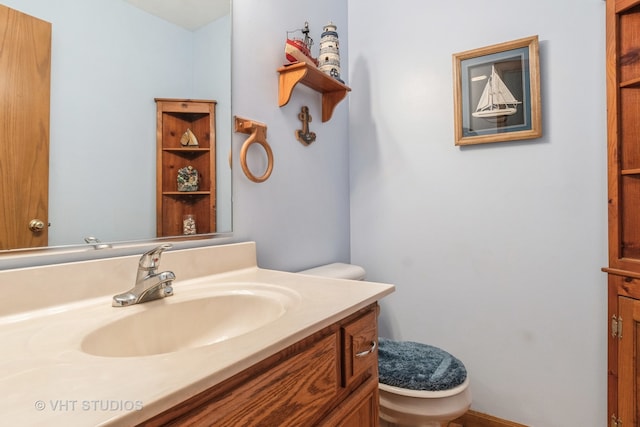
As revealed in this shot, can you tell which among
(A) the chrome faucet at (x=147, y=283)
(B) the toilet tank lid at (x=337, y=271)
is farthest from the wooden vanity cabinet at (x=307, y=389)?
(B) the toilet tank lid at (x=337, y=271)

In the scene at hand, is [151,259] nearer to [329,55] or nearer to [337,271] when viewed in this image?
[337,271]

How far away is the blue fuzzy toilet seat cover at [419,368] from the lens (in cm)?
116

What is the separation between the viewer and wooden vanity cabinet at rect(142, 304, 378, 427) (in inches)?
18.9

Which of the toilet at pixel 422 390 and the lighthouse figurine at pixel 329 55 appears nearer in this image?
the toilet at pixel 422 390

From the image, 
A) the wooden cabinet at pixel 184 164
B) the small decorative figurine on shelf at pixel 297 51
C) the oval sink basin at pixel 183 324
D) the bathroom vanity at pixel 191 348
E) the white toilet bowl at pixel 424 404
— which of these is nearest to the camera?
the bathroom vanity at pixel 191 348

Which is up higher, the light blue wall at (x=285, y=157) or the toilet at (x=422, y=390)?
the light blue wall at (x=285, y=157)

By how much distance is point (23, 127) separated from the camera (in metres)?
0.73

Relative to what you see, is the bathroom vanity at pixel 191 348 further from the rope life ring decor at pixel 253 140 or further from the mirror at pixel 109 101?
the rope life ring decor at pixel 253 140

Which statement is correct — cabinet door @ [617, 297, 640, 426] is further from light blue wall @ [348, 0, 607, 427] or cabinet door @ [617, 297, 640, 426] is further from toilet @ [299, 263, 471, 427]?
toilet @ [299, 263, 471, 427]

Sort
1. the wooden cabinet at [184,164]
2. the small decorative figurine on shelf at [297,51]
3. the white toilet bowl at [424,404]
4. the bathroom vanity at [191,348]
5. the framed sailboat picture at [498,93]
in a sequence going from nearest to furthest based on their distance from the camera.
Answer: the bathroom vanity at [191,348]
the wooden cabinet at [184,164]
the white toilet bowl at [424,404]
the small decorative figurine on shelf at [297,51]
the framed sailboat picture at [498,93]

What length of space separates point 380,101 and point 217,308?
1.35 m

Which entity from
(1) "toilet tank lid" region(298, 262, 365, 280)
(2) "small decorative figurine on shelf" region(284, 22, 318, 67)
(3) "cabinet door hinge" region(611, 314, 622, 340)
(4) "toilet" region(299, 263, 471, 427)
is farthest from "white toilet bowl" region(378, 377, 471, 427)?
(2) "small decorative figurine on shelf" region(284, 22, 318, 67)

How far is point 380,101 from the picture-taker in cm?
178

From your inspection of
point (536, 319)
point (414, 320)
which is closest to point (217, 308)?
point (414, 320)
